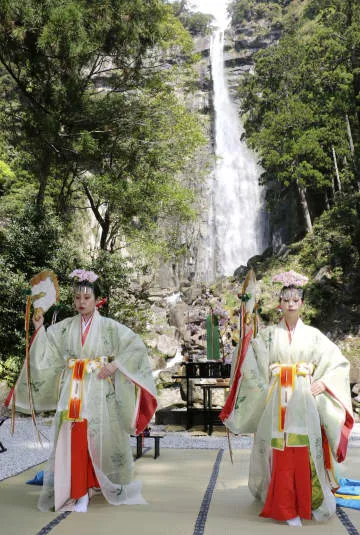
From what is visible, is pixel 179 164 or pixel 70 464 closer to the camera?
pixel 70 464

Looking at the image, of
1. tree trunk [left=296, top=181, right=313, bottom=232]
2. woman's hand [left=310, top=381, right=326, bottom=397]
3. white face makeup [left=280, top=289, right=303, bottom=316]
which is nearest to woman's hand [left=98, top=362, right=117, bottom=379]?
white face makeup [left=280, top=289, right=303, bottom=316]

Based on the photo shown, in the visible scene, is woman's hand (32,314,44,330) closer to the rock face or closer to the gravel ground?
the gravel ground

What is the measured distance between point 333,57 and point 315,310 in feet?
25.8

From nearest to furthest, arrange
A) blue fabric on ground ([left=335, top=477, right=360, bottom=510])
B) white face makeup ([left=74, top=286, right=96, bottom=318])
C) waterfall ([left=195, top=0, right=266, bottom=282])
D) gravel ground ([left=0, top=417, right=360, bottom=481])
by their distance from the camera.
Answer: blue fabric on ground ([left=335, top=477, right=360, bottom=510]) → white face makeup ([left=74, top=286, right=96, bottom=318]) → gravel ground ([left=0, top=417, right=360, bottom=481]) → waterfall ([left=195, top=0, right=266, bottom=282])

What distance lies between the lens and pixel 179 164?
13.7 meters

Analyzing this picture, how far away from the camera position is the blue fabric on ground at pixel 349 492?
3715 millimetres

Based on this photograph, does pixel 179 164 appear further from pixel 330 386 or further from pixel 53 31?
pixel 330 386

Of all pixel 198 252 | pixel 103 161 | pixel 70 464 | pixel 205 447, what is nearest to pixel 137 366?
pixel 70 464

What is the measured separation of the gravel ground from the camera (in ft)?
19.0

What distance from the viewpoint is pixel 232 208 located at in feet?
107

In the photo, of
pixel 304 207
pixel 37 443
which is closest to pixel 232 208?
pixel 304 207

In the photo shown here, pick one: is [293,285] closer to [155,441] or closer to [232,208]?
[155,441]

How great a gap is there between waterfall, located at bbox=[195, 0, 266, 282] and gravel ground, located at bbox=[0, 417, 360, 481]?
22.8 m

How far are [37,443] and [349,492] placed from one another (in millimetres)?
4669
